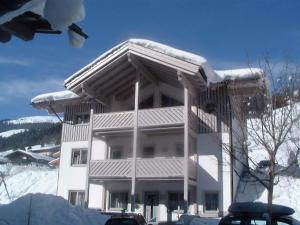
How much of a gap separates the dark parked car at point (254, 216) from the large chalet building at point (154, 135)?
875 centimetres

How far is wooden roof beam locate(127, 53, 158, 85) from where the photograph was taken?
22.3 metres

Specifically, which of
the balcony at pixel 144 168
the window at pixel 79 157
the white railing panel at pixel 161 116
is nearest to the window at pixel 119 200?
the balcony at pixel 144 168

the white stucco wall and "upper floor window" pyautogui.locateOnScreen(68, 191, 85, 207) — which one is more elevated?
the white stucco wall

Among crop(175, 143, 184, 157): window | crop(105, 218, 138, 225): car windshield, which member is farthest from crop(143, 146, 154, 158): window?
crop(105, 218, 138, 225): car windshield

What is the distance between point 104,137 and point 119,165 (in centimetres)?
355

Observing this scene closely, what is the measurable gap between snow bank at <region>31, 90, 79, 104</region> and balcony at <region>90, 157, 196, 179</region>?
556cm

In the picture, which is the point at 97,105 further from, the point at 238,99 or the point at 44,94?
the point at 238,99

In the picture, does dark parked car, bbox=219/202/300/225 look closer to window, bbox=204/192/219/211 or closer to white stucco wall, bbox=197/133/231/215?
white stucco wall, bbox=197/133/231/215

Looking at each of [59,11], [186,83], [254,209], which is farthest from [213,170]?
[59,11]

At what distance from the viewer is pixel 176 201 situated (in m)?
22.2

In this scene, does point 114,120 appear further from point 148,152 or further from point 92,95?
point 148,152

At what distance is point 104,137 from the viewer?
25.2 m

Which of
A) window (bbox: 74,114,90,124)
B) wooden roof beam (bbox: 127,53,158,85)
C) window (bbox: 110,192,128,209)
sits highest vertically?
wooden roof beam (bbox: 127,53,158,85)

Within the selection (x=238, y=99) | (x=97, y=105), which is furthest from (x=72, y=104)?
(x=238, y=99)
